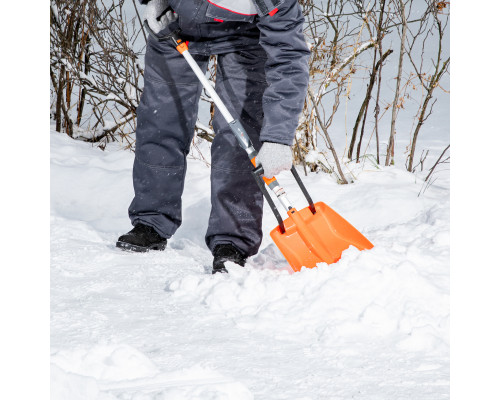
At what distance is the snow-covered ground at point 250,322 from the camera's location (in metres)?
1.45

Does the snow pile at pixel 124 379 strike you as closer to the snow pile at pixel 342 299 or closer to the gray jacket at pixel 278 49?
the snow pile at pixel 342 299

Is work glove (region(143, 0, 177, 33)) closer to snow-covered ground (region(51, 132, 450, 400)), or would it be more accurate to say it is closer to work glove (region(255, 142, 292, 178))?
work glove (region(255, 142, 292, 178))

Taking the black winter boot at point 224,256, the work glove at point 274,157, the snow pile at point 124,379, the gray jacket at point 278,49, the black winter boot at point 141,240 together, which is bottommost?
the black winter boot at point 141,240

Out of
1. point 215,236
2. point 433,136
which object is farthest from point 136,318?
point 433,136

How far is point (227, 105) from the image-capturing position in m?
2.48

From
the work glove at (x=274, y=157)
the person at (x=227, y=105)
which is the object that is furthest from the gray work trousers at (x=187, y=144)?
the work glove at (x=274, y=157)

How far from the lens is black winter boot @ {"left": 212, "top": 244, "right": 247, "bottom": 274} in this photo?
2.35 meters

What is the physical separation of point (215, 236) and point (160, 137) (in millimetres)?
493

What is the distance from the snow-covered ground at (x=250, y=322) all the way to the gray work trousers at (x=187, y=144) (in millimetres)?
175

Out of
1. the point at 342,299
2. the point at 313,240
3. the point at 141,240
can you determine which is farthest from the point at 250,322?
the point at 141,240

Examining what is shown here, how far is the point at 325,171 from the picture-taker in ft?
12.6

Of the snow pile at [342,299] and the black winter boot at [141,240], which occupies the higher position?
the snow pile at [342,299]

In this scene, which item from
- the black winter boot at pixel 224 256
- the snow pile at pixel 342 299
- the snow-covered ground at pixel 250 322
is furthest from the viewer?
the black winter boot at pixel 224 256

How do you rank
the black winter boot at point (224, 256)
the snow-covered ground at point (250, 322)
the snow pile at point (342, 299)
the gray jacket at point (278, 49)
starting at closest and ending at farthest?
1. the snow-covered ground at point (250, 322)
2. the snow pile at point (342, 299)
3. the gray jacket at point (278, 49)
4. the black winter boot at point (224, 256)
